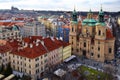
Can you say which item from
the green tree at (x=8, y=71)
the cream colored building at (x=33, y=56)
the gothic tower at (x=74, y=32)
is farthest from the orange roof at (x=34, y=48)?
the gothic tower at (x=74, y=32)

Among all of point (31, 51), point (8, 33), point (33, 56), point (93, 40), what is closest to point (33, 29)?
point (8, 33)

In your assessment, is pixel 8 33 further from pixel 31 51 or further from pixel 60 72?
pixel 60 72

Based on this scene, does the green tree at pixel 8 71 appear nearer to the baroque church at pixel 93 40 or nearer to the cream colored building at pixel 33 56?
the cream colored building at pixel 33 56

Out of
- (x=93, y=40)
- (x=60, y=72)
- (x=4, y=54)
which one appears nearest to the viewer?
(x=60, y=72)

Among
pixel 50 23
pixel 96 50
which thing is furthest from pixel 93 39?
pixel 50 23

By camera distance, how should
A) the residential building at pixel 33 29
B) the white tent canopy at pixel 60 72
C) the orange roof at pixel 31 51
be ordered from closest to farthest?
1. the orange roof at pixel 31 51
2. the white tent canopy at pixel 60 72
3. the residential building at pixel 33 29

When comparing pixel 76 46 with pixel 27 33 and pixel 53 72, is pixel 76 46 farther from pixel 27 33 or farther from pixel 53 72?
pixel 27 33

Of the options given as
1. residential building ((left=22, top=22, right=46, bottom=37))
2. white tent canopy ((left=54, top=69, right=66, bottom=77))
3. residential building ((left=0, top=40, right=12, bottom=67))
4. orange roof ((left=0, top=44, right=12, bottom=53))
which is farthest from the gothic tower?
residential building ((left=22, top=22, right=46, bottom=37))

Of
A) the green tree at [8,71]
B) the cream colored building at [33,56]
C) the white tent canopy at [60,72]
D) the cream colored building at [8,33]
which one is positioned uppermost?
the cream colored building at [8,33]

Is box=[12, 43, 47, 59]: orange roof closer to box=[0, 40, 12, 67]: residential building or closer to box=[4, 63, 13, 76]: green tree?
box=[0, 40, 12, 67]: residential building
